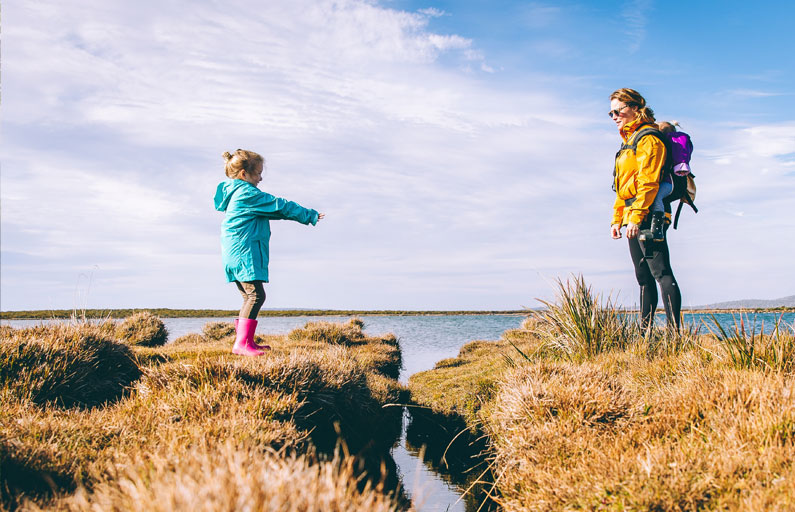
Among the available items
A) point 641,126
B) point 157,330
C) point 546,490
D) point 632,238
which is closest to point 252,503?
point 546,490

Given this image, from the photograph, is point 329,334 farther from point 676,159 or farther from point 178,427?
point 676,159

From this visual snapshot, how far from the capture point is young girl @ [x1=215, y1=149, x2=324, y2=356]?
6406 millimetres

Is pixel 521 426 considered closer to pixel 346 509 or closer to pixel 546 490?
pixel 546 490

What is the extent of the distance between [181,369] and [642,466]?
407cm

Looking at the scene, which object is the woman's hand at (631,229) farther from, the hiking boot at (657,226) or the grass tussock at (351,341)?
the grass tussock at (351,341)

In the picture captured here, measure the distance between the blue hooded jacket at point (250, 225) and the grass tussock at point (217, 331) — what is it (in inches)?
368

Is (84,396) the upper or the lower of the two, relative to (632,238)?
lower

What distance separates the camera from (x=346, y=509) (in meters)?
2.11

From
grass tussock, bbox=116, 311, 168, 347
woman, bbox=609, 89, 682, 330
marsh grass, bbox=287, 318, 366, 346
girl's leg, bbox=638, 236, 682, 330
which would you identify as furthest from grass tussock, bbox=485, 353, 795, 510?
grass tussock, bbox=116, 311, 168, 347

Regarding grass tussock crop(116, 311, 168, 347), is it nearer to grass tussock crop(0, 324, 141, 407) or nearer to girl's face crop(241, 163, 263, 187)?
grass tussock crop(0, 324, 141, 407)

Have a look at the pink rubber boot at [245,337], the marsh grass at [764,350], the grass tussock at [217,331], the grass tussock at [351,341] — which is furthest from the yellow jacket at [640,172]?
the grass tussock at [217,331]

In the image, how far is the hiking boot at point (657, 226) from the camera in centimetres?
577

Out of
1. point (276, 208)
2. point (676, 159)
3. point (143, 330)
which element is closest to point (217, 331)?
point (143, 330)

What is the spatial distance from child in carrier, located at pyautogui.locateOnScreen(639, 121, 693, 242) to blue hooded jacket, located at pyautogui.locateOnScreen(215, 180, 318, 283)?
4328mm
